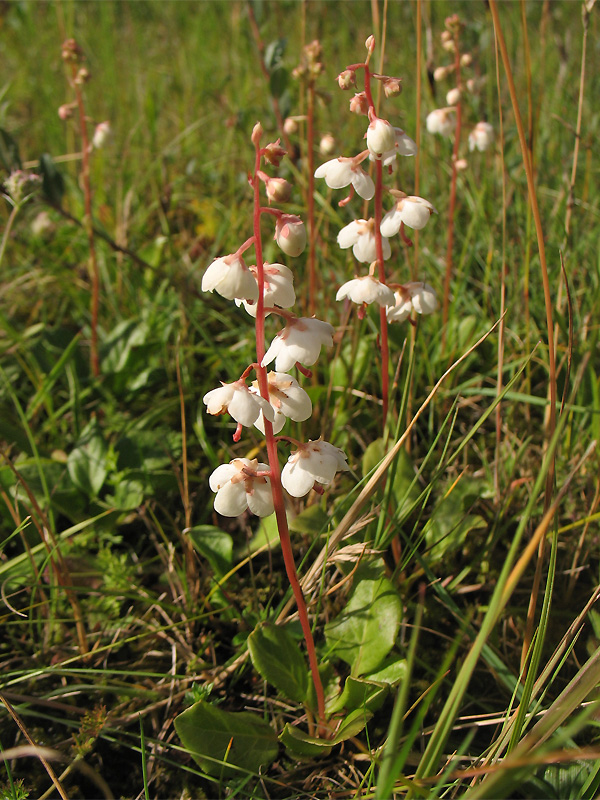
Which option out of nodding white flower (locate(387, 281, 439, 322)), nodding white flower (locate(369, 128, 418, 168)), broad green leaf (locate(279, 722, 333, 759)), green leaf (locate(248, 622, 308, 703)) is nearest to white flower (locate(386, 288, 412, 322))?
nodding white flower (locate(387, 281, 439, 322))

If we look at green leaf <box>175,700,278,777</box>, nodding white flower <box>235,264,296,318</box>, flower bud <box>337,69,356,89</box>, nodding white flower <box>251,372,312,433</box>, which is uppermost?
flower bud <box>337,69,356,89</box>

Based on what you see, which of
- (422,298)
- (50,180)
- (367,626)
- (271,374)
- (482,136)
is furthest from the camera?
(50,180)

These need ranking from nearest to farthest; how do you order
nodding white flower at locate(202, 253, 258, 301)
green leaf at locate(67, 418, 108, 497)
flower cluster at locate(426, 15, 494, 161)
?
nodding white flower at locate(202, 253, 258, 301) → green leaf at locate(67, 418, 108, 497) → flower cluster at locate(426, 15, 494, 161)

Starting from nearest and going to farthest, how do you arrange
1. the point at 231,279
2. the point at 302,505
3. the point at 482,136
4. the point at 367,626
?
the point at 231,279
the point at 367,626
the point at 302,505
the point at 482,136

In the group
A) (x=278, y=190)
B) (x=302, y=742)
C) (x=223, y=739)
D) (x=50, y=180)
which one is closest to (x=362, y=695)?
(x=302, y=742)

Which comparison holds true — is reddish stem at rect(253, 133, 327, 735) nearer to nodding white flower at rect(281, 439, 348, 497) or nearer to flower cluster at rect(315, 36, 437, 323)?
nodding white flower at rect(281, 439, 348, 497)

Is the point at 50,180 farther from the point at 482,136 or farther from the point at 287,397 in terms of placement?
the point at 287,397
